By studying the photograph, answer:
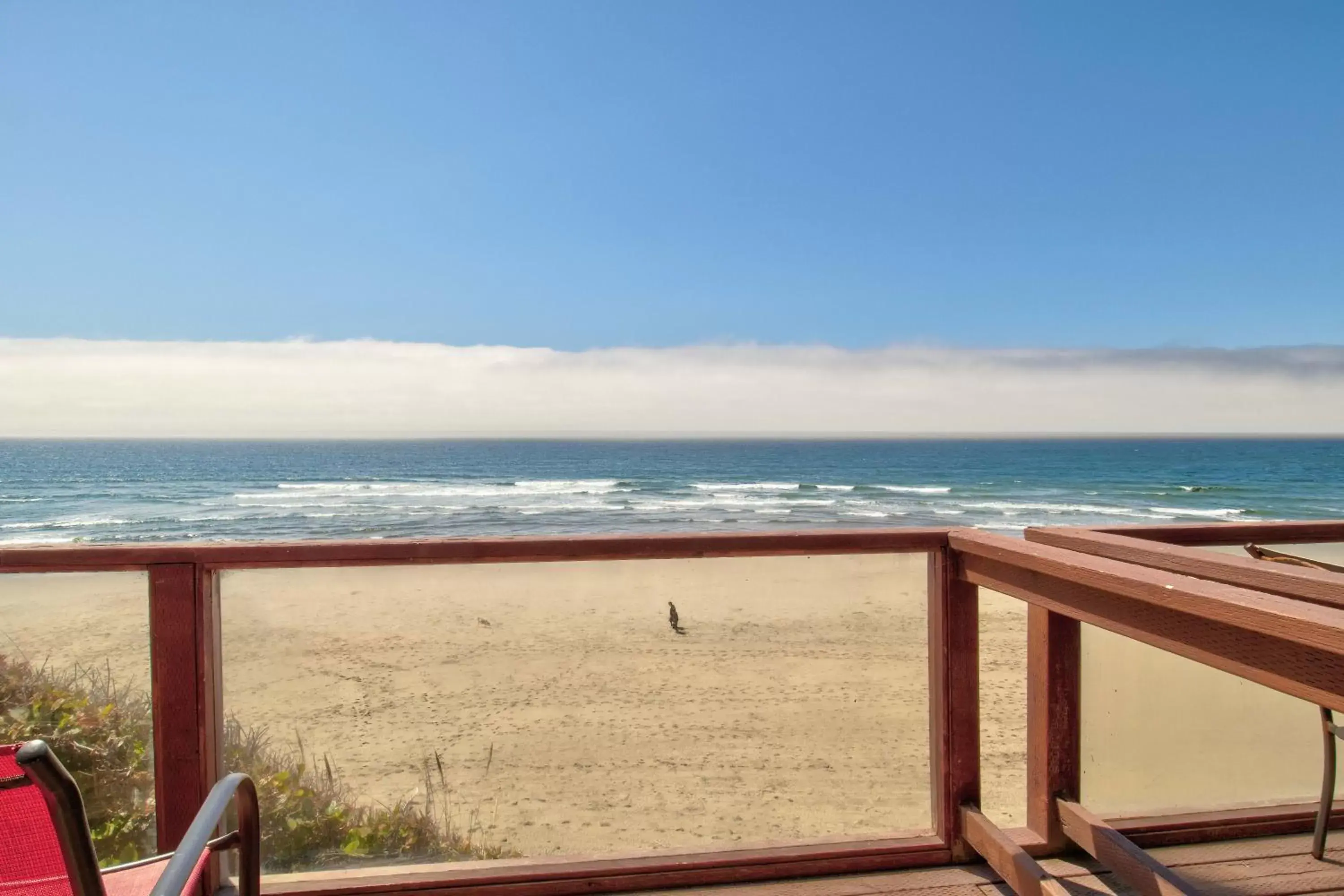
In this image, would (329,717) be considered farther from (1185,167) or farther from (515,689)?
(1185,167)

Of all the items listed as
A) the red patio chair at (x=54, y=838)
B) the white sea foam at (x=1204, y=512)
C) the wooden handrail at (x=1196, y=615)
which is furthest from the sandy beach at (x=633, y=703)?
the white sea foam at (x=1204, y=512)

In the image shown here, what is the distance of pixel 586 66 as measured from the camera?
1172 centimetres

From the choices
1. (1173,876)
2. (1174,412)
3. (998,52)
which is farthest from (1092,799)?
(1174,412)

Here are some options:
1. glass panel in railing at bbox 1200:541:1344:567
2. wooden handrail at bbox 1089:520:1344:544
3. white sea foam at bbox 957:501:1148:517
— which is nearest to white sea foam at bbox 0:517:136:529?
white sea foam at bbox 957:501:1148:517

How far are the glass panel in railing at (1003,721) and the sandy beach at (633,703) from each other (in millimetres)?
17

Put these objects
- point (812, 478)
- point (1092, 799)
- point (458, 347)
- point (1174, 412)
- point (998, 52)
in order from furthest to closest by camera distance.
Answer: point (458, 347) < point (1174, 412) < point (812, 478) < point (998, 52) < point (1092, 799)

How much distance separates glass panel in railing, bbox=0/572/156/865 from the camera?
1.69 meters

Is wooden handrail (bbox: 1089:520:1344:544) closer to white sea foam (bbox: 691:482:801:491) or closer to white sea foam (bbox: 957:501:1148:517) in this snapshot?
white sea foam (bbox: 957:501:1148:517)

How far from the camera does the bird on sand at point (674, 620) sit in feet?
7.63

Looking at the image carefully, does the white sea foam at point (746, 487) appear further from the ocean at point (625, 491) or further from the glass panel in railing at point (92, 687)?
the glass panel in railing at point (92, 687)

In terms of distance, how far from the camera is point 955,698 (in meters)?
1.85

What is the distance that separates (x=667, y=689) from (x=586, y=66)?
11.3m

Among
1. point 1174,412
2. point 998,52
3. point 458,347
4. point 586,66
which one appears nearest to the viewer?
point 586,66

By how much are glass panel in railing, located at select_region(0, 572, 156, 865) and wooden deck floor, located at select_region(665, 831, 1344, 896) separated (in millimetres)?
1260
